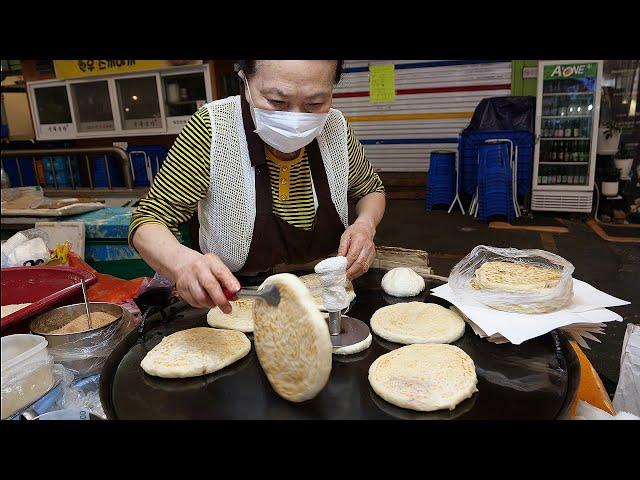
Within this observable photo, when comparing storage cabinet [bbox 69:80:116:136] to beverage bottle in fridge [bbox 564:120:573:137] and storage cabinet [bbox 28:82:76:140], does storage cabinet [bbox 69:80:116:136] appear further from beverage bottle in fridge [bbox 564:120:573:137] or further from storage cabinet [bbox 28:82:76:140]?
beverage bottle in fridge [bbox 564:120:573:137]

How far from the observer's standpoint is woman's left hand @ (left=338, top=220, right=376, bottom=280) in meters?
1.64

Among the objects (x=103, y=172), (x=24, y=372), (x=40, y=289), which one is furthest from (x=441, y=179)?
(x=24, y=372)

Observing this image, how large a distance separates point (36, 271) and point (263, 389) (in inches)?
36.5

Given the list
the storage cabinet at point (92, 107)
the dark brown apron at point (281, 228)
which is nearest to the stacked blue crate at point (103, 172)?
the storage cabinet at point (92, 107)

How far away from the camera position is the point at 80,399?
119 centimetres

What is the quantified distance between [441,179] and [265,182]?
6.70m

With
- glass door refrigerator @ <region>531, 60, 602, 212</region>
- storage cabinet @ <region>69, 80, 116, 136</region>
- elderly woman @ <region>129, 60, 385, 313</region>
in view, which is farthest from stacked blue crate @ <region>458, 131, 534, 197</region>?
elderly woman @ <region>129, 60, 385, 313</region>

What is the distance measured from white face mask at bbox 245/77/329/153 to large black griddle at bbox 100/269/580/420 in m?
0.76

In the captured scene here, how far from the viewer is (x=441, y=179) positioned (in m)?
8.02

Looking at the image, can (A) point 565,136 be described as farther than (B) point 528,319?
Yes

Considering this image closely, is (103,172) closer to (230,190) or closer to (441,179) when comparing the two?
(230,190)
